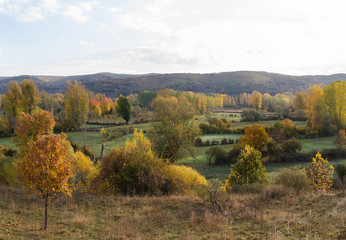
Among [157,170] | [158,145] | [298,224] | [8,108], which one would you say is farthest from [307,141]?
[8,108]

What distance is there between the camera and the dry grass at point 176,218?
10.2 meters

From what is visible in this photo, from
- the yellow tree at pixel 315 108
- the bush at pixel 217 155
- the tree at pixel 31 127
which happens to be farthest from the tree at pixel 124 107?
the tree at pixel 31 127

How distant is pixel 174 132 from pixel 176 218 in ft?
86.1

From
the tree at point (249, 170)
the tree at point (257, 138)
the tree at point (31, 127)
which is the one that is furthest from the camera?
the tree at point (257, 138)

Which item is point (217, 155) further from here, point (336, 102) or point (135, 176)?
point (336, 102)

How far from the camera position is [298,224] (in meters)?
10.8

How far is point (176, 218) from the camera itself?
12.4 meters

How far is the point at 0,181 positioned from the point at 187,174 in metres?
19.7

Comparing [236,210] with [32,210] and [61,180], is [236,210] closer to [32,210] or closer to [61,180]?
[61,180]

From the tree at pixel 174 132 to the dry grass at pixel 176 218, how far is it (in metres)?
21.3

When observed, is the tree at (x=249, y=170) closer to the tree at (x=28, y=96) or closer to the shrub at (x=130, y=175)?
the shrub at (x=130, y=175)

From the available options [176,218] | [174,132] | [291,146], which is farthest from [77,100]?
[176,218]

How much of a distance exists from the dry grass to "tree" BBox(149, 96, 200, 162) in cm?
2130

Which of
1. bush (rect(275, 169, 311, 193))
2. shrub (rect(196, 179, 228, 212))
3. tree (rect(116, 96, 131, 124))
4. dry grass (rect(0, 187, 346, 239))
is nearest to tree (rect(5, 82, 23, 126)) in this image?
tree (rect(116, 96, 131, 124))
